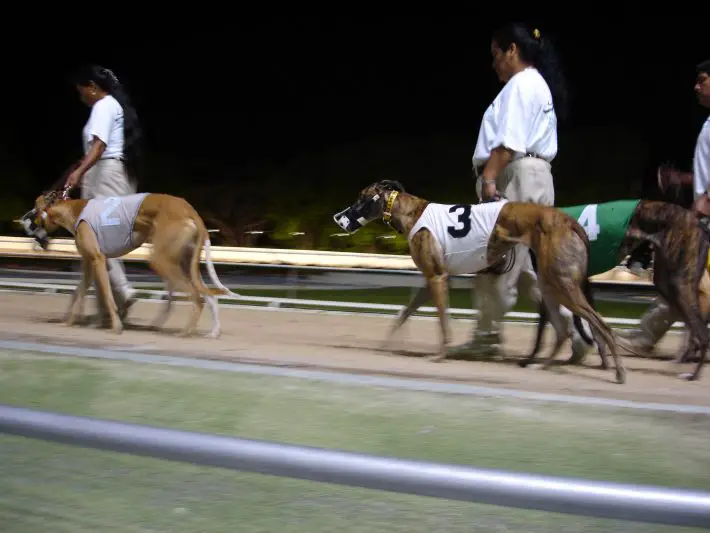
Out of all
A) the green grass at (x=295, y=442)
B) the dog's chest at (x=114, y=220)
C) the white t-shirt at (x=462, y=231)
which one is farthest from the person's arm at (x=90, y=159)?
the white t-shirt at (x=462, y=231)

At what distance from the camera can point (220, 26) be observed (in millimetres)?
17188

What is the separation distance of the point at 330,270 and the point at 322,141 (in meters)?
5.61

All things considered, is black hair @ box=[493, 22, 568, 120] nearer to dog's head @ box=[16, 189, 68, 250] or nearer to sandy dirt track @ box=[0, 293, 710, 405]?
sandy dirt track @ box=[0, 293, 710, 405]

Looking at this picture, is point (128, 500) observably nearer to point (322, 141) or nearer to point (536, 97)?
point (536, 97)

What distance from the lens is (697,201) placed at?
593 centimetres

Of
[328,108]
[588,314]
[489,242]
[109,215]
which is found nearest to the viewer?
[588,314]

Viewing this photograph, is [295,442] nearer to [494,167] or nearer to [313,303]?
[494,167]

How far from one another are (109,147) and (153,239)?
3.07ft

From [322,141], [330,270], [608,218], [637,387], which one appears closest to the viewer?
[637,387]

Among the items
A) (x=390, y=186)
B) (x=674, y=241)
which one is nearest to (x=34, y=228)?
(x=390, y=186)

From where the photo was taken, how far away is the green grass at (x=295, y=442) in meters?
2.92

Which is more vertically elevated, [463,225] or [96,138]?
[96,138]

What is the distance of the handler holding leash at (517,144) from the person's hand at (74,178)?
2.95 metres

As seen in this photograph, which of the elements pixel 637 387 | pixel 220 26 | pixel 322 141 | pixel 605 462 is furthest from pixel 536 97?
pixel 220 26
